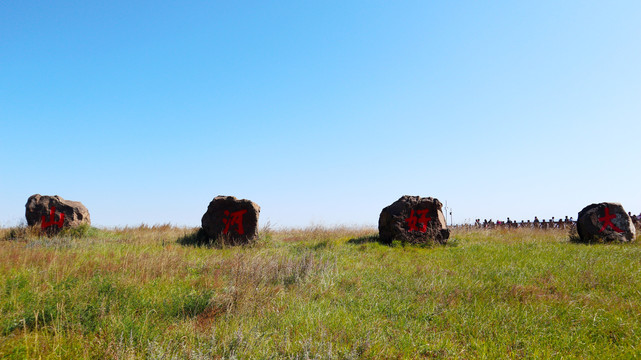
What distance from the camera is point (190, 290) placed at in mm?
5676

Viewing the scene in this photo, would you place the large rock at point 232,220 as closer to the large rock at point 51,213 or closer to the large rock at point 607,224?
the large rock at point 51,213

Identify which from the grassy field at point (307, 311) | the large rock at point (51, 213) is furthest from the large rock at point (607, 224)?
the large rock at point (51, 213)

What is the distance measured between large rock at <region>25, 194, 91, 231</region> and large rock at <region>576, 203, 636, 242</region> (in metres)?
21.7

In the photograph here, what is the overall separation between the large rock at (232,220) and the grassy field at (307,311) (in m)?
5.53

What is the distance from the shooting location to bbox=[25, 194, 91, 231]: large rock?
1559cm

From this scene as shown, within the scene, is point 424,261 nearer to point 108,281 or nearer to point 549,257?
point 549,257

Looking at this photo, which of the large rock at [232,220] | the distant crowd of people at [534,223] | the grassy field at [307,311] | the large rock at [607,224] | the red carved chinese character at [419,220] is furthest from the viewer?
the distant crowd of people at [534,223]

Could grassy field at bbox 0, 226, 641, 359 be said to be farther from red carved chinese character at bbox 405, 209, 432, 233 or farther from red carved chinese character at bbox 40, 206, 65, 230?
red carved chinese character at bbox 40, 206, 65, 230

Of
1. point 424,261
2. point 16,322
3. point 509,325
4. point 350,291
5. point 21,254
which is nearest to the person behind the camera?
point 16,322

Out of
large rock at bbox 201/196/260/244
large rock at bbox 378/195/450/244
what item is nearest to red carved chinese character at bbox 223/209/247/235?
large rock at bbox 201/196/260/244

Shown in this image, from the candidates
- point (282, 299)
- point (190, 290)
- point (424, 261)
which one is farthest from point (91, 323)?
point (424, 261)

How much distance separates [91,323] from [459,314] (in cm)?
473

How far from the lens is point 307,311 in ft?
15.7

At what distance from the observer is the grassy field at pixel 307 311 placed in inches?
145
